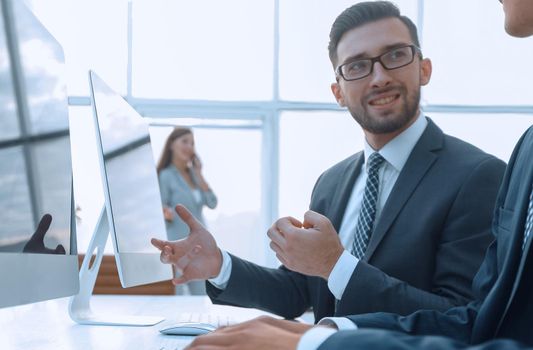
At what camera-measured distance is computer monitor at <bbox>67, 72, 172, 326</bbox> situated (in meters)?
1.15

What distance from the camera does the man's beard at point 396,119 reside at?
1.64 m

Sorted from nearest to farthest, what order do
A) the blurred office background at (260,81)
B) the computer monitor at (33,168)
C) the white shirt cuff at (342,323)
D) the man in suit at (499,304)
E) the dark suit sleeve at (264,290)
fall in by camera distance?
the man in suit at (499,304) < the computer monitor at (33,168) < the white shirt cuff at (342,323) < the dark suit sleeve at (264,290) < the blurred office background at (260,81)

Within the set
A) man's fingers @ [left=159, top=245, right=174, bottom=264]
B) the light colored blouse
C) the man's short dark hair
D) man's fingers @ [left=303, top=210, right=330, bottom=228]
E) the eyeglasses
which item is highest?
the man's short dark hair

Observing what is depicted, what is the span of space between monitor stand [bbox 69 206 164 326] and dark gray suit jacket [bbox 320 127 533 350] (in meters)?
0.59

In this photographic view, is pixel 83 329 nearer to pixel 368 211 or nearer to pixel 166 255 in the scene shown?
pixel 166 255

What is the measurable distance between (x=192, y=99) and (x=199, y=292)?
1429mm

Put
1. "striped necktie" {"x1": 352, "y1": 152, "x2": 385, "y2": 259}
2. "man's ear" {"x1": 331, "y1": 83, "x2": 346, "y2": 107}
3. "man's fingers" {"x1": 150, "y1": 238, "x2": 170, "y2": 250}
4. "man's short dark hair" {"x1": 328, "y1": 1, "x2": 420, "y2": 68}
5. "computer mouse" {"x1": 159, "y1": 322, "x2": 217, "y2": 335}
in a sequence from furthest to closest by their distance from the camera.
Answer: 1. "man's ear" {"x1": 331, "y1": 83, "x2": 346, "y2": 107}
2. "man's short dark hair" {"x1": 328, "y1": 1, "x2": 420, "y2": 68}
3. "striped necktie" {"x1": 352, "y1": 152, "x2": 385, "y2": 259}
4. "man's fingers" {"x1": 150, "y1": 238, "x2": 170, "y2": 250}
5. "computer mouse" {"x1": 159, "y1": 322, "x2": 217, "y2": 335}

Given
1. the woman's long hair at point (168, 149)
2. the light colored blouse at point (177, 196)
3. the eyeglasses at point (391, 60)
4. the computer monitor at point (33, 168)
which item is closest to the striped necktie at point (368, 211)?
the eyeglasses at point (391, 60)

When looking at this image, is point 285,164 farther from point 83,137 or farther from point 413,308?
point 413,308

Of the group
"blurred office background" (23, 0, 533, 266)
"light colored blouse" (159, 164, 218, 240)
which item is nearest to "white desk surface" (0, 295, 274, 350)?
"light colored blouse" (159, 164, 218, 240)

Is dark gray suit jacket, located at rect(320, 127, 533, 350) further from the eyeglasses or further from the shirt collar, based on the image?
the eyeglasses

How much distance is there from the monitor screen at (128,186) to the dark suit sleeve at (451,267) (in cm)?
42

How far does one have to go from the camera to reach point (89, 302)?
139 cm

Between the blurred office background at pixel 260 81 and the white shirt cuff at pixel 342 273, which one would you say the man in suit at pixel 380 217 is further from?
the blurred office background at pixel 260 81
